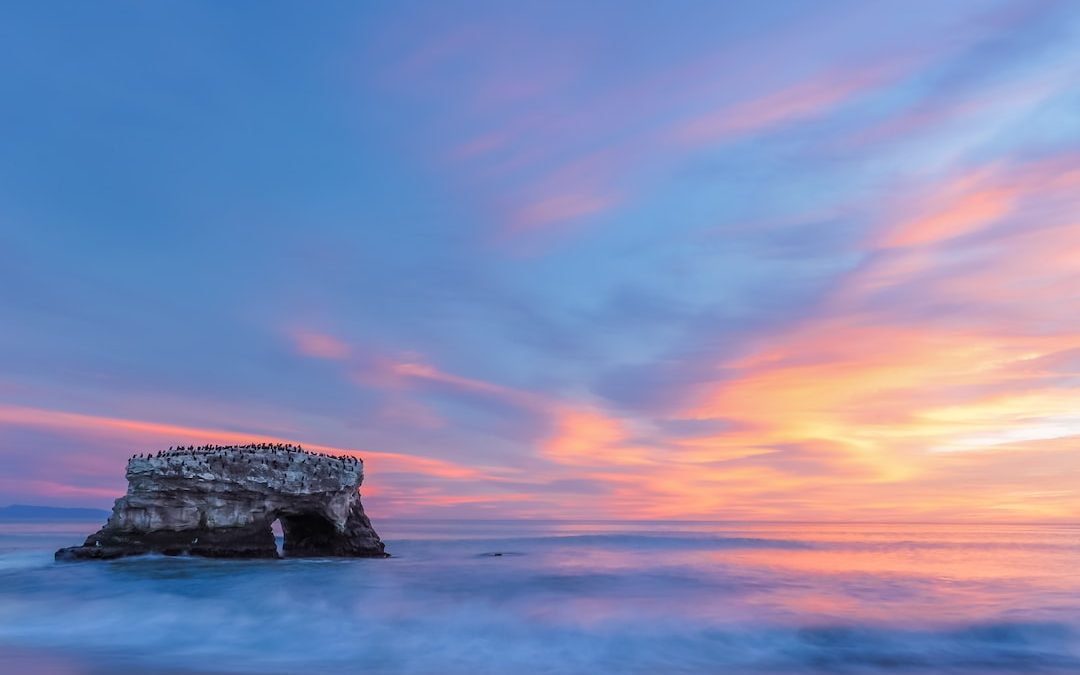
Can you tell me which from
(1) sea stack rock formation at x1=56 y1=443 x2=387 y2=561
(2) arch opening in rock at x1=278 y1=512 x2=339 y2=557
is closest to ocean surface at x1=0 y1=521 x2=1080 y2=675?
(1) sea stack rock formation at x1=56 y1=443 x2=387 y2=561

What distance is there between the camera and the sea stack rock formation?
30.9m

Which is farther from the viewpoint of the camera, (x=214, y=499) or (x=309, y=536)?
(x=309, y=536)

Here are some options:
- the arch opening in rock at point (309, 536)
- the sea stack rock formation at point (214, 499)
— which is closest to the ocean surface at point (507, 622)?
the sea stack rock formation at point (214, 499)

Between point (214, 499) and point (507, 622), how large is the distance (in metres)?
18.4

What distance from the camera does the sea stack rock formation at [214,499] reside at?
30.9 metres

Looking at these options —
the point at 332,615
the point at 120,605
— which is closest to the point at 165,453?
the point at 120,605

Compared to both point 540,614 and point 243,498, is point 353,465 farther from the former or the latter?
point 540,614

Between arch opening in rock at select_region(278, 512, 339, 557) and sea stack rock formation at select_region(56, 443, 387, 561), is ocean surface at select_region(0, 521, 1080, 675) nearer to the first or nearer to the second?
sea stack rock formation at select_region(56, 443, 387, 561)

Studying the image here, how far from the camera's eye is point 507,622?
19328 millimetres

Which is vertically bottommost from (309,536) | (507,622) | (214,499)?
(507,622)

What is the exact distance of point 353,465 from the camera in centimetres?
3547

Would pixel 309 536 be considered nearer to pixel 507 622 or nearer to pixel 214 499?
pixel 214 499

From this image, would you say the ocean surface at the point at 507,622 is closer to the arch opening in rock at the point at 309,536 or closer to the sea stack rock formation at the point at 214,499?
the sea stack rock formation at the point at 214,499

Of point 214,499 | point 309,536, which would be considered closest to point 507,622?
point 214,499
